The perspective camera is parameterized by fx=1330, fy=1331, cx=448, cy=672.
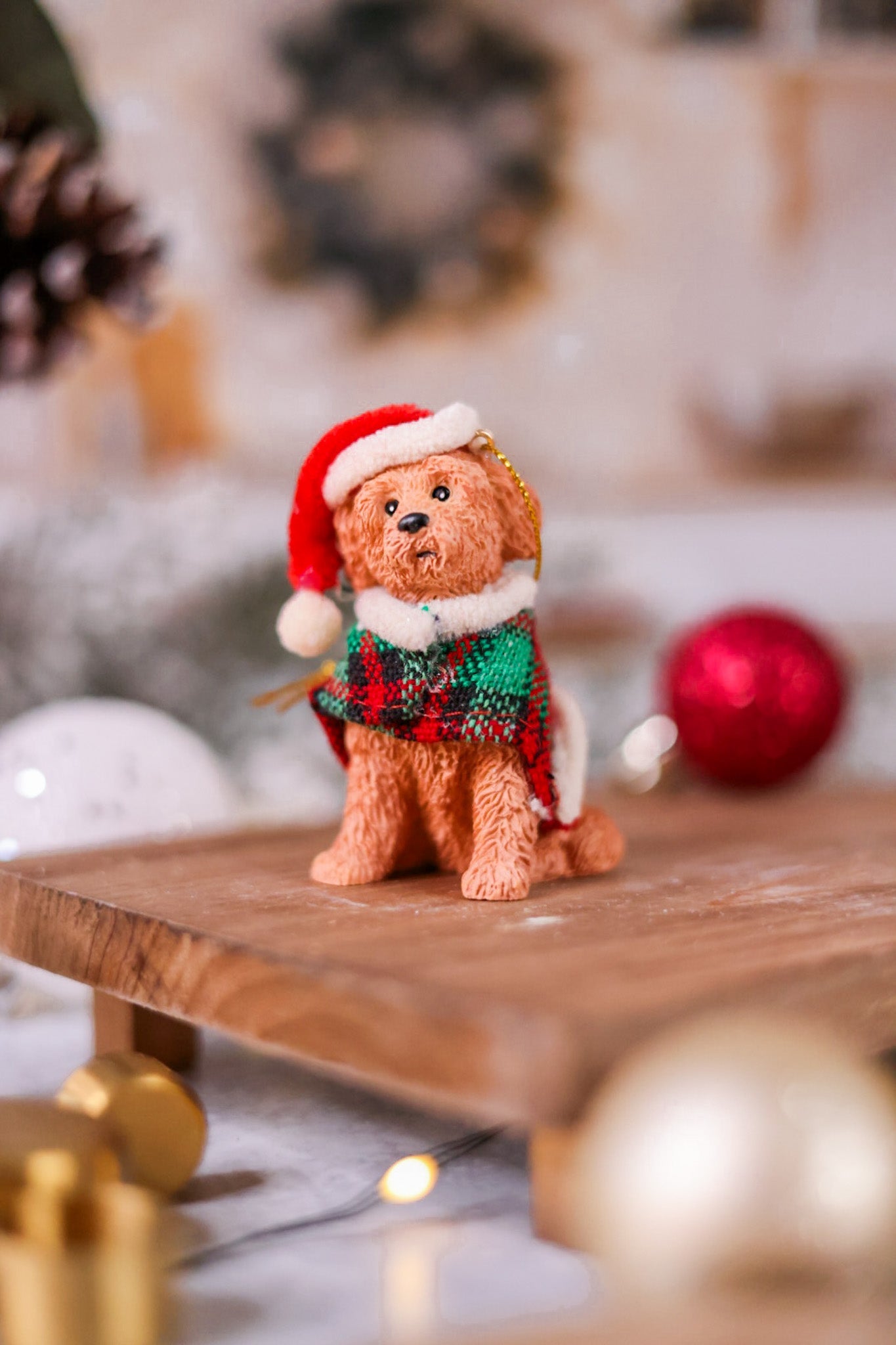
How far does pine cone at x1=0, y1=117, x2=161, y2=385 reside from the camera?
1344 millimetres

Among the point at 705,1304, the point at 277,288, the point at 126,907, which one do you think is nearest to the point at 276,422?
the point at 277,288

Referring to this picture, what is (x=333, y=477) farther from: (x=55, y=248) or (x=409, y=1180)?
(x=55, y=248)

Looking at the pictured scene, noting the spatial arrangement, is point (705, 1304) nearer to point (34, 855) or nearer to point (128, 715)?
point (34, 855)

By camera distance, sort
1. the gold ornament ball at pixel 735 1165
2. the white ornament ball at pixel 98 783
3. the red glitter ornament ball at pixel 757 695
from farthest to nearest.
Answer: the red glitter ornament ball at pixel 757 695 → the white ornament ball at pixel 98 783 → the gold ornament ball at pixel 735 1165

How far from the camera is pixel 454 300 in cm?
153

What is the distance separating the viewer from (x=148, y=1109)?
0.65 meters

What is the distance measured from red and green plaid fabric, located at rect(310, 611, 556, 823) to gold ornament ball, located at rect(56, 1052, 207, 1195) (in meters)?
0.22

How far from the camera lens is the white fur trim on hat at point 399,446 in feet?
2.47

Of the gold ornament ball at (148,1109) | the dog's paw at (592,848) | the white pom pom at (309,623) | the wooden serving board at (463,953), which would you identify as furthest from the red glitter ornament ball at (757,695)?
the gold ornament ball at (148,1109)

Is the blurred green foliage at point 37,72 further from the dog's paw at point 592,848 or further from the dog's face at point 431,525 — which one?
the dog's paw at point 592,848

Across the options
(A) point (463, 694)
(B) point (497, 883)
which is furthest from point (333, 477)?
(B) point (497, 883)

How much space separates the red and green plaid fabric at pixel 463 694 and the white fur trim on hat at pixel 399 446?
93 mm

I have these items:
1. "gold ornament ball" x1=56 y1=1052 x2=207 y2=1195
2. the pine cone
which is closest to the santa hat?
"gold ornament ball" x1=56 y1=1052 x2=207 y2=1195

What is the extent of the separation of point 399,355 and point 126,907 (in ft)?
3.13
